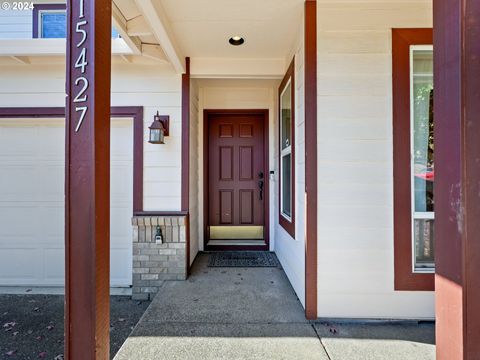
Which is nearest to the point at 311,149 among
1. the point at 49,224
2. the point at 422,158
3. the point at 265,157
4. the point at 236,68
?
the point at 422,158

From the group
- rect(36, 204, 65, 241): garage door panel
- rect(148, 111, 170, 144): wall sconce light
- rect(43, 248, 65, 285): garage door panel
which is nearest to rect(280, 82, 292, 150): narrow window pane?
rect(148, 111, 170, 144): wall sconce light

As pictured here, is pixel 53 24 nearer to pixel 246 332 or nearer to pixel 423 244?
pixel 246 332

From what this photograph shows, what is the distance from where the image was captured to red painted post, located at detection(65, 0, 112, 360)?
1.07m

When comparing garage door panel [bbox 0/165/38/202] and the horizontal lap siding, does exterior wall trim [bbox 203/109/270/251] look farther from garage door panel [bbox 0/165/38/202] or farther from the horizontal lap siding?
garage door panel [bbox 0/165/38/202]

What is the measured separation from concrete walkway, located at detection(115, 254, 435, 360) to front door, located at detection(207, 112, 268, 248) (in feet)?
5.01

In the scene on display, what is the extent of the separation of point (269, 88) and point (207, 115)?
986mm

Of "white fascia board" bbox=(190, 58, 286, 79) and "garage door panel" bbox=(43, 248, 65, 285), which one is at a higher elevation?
"white fascia board" bbox=(190, 58, 286, 79)

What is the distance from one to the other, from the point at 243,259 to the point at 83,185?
2806mm

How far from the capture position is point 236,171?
13.8 ft

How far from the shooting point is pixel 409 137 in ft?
7.34

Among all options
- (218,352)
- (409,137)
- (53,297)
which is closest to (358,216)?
(409,137)

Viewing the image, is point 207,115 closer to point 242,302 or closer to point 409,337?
point 242,302

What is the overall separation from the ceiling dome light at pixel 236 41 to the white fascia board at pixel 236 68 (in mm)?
352

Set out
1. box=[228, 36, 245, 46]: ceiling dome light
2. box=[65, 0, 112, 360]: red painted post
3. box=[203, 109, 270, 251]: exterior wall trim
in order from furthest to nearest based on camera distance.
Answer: box=[203, 109, 270, 251]: exterior wall trim
box=[228, 36, 245, 46]: ceiling dome light
box=[65, 0, 112, 360]: red painted post
